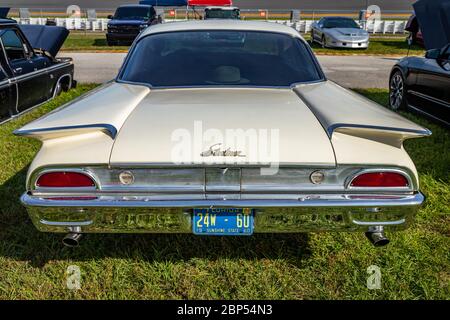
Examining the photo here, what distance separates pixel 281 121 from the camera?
7.93 ft

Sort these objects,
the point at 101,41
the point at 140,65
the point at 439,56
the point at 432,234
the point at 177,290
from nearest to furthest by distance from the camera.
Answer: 1. the point at 177,290
2. the point at 432,234
3. the point at 140,65
4. the point at 439,56
5. the point at 101,41

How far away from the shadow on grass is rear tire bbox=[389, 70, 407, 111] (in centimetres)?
424

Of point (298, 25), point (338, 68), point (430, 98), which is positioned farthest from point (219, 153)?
point (298, 25)

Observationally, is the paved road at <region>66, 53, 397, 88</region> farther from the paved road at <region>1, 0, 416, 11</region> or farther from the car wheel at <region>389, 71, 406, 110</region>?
the paved road at <region>1, 0, 416, 11</region>

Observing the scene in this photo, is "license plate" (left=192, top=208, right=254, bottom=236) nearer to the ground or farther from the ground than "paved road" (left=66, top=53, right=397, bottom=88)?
farther from the ground

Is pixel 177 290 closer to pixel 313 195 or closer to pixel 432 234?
pixel 313 195

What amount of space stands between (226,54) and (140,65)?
69 centimetres

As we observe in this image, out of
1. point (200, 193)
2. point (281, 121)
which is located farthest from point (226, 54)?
point (200, 193)

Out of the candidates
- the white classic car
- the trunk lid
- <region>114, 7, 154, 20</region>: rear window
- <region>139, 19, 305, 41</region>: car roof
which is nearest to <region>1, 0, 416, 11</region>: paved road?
<region>114, 7, 154, 20</region>: rear window

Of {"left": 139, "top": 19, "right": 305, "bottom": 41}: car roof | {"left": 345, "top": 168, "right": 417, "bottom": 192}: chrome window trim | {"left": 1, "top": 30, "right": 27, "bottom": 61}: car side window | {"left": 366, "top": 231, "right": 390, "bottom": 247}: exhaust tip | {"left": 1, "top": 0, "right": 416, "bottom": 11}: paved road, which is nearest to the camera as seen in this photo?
{"left": 345, "top": 168, "right": 417, "bottom": 192}: chrome window trim

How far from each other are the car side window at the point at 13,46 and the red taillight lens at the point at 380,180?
513 centimetres

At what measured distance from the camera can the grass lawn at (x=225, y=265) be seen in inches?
101

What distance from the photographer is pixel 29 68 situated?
18.7ft

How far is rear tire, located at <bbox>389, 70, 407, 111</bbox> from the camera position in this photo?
6508 mm
